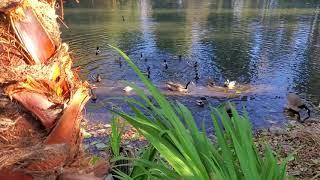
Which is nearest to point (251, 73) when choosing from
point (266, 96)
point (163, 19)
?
point (266, 96)

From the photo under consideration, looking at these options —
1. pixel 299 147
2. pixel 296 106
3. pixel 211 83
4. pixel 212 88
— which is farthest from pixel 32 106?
pixel 211 83

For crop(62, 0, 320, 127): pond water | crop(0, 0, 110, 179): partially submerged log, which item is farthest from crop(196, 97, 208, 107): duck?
crop(0, 0, 110, 179): partially submerged log

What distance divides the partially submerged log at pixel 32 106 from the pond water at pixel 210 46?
8.11 meters

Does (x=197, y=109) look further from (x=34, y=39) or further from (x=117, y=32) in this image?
(x=117, y=32)

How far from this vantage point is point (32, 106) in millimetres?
1687

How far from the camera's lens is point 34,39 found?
1.80m

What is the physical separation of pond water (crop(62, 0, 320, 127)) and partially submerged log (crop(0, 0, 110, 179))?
26.6 ft

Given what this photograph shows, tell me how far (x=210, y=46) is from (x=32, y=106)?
23843mm

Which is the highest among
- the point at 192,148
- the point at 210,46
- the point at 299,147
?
the point at 192,148

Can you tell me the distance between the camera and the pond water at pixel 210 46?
17078 mm

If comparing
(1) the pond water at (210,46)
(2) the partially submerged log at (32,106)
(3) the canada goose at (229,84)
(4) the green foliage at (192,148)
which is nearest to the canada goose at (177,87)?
(1) the pond water at (210,46)

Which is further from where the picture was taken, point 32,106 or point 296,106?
point 296,106

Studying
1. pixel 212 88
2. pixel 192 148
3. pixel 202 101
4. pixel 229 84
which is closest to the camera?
pixel 192 148

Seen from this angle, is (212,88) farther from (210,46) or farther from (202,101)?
(210,46)
